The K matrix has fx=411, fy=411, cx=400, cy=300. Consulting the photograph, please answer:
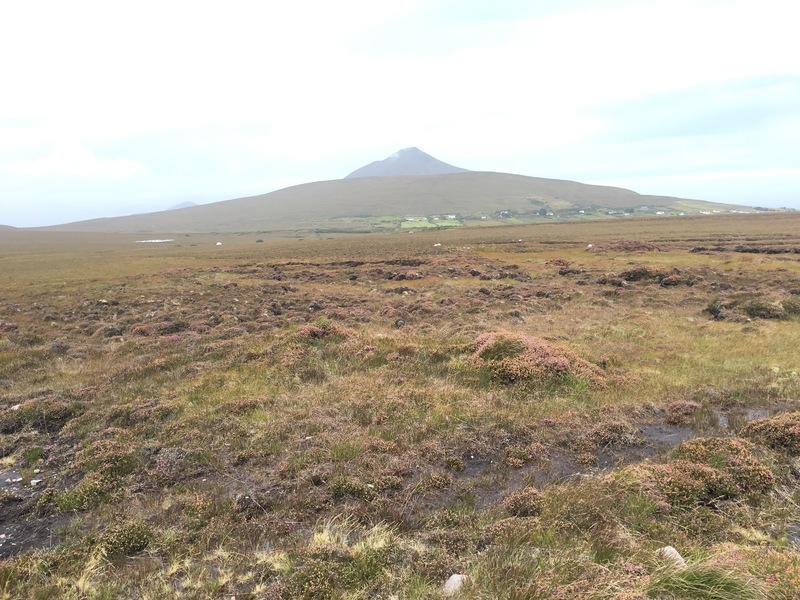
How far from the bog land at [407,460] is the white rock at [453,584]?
0.13 meters

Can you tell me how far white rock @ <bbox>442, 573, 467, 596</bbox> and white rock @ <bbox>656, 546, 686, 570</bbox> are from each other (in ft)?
8.16

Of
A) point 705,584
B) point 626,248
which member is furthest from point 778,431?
point 626,248

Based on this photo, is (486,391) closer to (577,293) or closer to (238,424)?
(238,424)

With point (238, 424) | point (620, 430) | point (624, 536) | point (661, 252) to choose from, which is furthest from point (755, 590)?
point (661, 252)

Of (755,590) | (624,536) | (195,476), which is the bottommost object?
(195,476)

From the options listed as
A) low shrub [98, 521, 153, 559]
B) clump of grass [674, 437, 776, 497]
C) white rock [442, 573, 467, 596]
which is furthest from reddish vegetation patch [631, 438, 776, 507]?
low shrub [98, 521, 153, 559]

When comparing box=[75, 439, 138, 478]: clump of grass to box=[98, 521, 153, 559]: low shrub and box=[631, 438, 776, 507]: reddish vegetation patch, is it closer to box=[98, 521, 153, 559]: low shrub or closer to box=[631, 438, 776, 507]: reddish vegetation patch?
box=[98, 521, 153, 559]: low shrub

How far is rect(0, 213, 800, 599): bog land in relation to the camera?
558 cm

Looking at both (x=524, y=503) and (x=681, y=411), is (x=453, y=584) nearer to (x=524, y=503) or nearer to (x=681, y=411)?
(x=524, y=503)

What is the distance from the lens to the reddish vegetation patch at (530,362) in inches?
496

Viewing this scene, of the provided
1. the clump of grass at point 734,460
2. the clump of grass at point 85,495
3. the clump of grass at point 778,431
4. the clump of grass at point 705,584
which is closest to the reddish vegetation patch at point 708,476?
the clump of grass at point 734,460

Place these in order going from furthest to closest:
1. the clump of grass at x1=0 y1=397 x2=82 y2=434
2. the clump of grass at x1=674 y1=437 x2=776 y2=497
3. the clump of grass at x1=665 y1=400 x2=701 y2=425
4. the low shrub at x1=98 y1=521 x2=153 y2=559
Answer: the clump of grass at x1=0 y1=397 x2=82 y2=434 < the clump of grass at x1=665 y1=400 x2=701 y2=425 < the clump of grass at x1=674 y1=437 x2=776 y2=497 < the low shrub at x1=98 y1=521 x2=153 y2=559

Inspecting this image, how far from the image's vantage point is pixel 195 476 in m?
8.66

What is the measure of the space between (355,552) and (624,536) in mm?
3860
